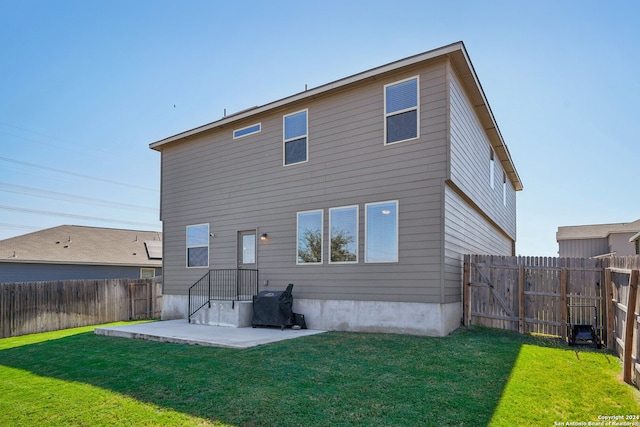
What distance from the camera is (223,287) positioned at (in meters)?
11.2

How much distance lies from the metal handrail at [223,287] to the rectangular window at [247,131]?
3602mm

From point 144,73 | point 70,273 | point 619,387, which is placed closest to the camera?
point 619,387

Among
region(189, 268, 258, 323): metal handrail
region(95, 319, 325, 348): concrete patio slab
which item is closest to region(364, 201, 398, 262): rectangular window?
region(95, 319, 325, 348): concrete patio slab

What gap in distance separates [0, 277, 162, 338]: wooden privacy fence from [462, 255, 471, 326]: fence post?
420 inches

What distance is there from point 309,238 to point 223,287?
3143 mm

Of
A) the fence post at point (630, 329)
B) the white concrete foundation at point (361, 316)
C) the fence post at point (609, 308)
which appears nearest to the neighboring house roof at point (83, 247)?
the white concrete foundation at point (361, 316)

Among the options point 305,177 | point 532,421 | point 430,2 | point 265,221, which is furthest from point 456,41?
point 532,421

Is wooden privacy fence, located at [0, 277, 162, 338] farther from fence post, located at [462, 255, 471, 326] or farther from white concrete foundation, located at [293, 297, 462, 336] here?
fence post, located at [462, 255, 471, 326]

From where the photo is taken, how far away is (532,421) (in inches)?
144

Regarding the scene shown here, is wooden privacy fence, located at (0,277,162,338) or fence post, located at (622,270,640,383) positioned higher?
fence post, located at (622,270,640,383)

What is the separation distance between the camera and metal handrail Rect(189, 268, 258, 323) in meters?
10.6

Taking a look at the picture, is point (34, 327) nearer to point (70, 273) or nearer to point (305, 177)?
point (70, 273)

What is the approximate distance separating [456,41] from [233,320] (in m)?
7.65

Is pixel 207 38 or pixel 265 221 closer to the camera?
pixel 265 221
